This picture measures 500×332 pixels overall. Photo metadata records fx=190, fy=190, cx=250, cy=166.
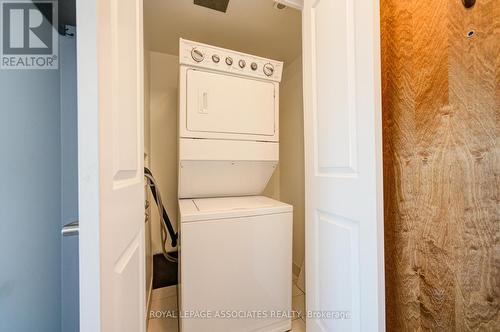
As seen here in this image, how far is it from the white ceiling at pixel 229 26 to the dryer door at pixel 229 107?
1.90 feet

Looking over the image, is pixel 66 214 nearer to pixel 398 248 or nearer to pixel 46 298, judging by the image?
pixel 46 298

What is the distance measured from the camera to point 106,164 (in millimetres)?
504

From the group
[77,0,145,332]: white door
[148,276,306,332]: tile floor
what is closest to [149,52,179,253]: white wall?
[148,276,306,332]: tile floor

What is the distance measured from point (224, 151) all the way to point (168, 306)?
154cm

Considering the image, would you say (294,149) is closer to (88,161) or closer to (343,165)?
(343,165)

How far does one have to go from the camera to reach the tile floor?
4.98 feet

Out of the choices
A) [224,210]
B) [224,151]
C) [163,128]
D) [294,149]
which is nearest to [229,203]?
[224,210]

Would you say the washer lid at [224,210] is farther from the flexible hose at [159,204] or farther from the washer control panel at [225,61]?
the washer control panel at [225,61]

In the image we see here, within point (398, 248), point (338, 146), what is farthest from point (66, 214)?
point (398, 248)

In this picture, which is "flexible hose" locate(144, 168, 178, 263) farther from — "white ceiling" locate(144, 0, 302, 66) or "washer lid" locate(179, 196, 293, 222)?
"white ceiling" locate(144, 0, 302, 66)

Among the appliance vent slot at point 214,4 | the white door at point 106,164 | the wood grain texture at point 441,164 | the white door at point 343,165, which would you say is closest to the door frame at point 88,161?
the white door at point 106,164

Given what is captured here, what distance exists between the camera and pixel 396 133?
775 mm

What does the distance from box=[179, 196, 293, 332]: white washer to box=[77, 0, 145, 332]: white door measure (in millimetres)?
465

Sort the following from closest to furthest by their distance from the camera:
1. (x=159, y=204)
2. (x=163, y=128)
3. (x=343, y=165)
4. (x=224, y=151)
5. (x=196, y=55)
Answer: (x=343, y=165) → (x=196, y=55) → (x=224, y=151) → (x=159, y=204) → (x=163, y=128)
